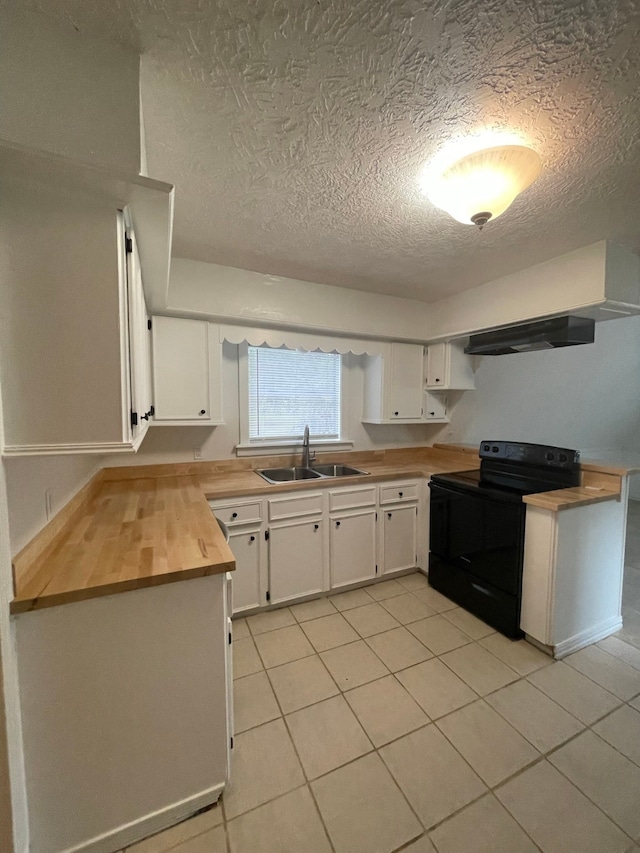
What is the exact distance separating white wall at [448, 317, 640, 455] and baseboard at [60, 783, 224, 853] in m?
3.24

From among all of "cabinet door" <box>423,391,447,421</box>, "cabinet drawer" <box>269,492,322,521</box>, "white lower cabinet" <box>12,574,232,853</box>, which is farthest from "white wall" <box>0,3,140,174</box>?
"cabinet door" <box>423,391,447,421</box>

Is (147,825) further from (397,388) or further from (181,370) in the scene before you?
(397,388)

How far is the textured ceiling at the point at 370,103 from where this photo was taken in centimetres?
84

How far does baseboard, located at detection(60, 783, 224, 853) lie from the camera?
110 cm

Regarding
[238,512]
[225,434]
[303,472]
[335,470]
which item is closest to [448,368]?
[335,470]

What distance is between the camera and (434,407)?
3410 millimetres

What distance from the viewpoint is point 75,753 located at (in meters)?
1.06

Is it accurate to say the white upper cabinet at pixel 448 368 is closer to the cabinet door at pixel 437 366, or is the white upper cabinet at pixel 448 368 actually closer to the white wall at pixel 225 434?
the cabinet door at pixel 437 366

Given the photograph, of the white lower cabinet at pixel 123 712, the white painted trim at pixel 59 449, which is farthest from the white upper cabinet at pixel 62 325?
the white lower cabinet at pixel 123 712

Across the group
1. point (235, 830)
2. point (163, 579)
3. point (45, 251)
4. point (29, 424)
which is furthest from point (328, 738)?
point (45, 251)

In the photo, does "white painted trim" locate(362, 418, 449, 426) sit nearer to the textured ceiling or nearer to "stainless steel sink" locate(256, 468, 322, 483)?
"stainless steel sink" locate(256, 468, 322, 483)

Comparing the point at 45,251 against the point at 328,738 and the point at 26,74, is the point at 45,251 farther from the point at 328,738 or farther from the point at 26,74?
the point at 328,738

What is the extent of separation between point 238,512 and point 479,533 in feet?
5.44

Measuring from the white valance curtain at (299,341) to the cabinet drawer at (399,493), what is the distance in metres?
1.21
